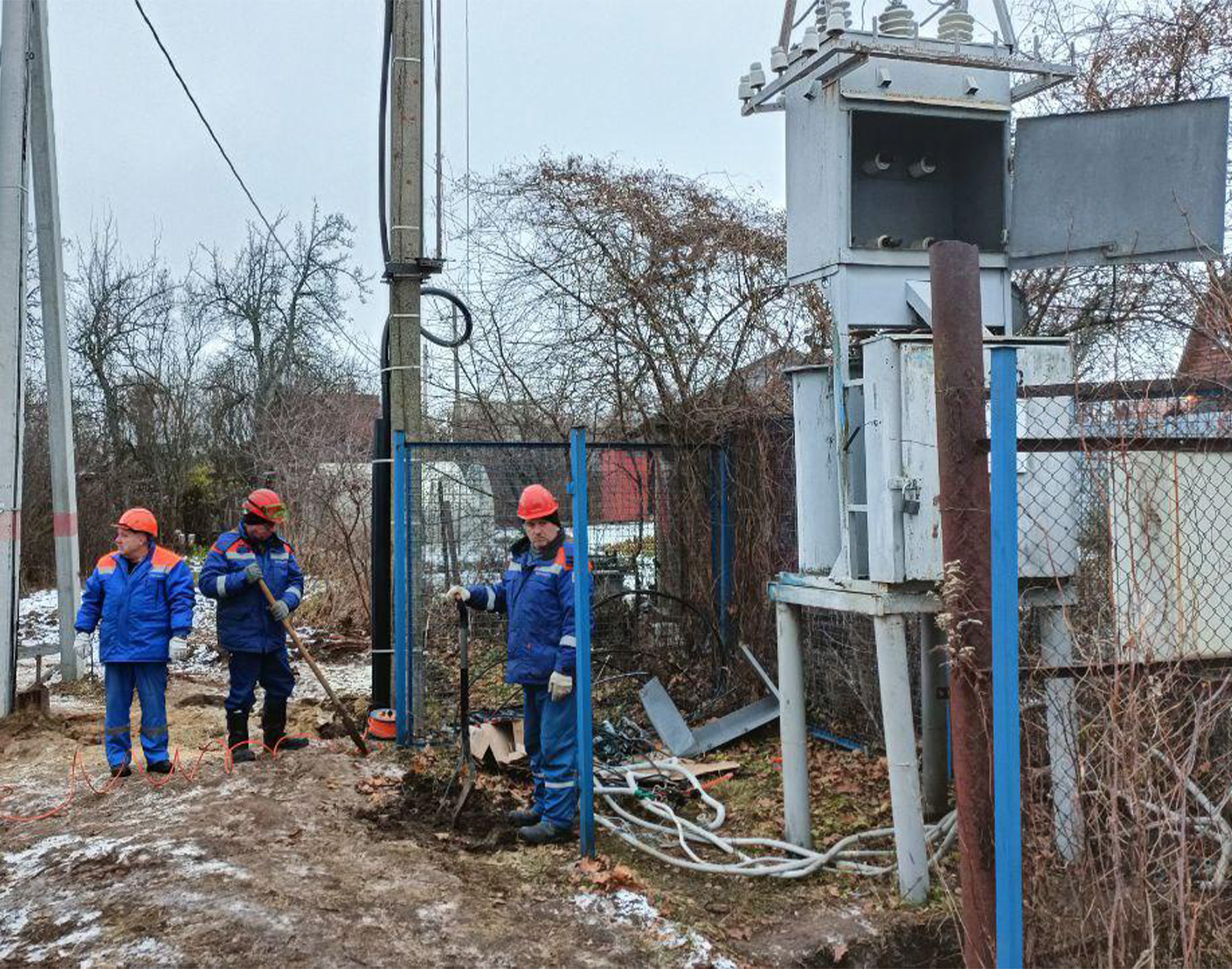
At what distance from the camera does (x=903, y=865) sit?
4.80 meters

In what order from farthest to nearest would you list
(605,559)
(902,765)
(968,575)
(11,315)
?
(11,315)
(605,559)
(902,765)
(968,575)

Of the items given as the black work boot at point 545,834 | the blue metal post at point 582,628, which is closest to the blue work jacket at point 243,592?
the black work boot at point 545,834

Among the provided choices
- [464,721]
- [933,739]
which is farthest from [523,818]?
[933,739]

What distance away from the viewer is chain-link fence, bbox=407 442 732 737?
25.3 ft

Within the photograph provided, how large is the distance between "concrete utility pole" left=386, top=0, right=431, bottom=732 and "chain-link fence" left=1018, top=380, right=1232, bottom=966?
465 cm

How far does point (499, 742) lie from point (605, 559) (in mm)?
2136

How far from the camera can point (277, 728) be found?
298 inches

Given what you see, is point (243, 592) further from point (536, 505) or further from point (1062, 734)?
point (1062, 734)

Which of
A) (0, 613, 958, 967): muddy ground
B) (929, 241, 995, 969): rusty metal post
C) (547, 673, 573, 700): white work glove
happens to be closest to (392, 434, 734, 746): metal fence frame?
(0, 613, 958, 967): muddy ground

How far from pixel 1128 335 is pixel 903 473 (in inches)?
144

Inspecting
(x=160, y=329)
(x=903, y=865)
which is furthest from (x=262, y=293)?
(x=903, y=865)

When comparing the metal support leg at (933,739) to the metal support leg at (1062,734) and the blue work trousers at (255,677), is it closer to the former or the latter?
the metal support leg at (1062,734)

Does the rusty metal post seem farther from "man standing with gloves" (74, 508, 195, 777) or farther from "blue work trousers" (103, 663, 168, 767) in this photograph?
"blue work trousers" (103, 663, 168, 767)

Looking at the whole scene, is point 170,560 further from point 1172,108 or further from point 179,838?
point 1172,108
